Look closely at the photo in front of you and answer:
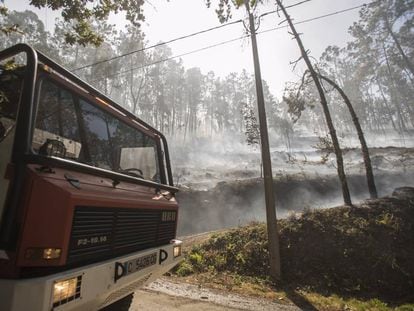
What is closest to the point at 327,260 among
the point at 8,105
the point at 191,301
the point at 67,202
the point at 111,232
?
the point at 191,301

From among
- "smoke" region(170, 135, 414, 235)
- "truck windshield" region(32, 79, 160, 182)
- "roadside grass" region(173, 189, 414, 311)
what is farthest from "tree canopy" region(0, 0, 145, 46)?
"smoke" region(170, 135, 414, 235)

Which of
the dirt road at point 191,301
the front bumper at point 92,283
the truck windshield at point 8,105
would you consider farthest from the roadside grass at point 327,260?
the truck windshield at point 8,105

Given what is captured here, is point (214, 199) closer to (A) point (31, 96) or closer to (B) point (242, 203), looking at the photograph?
(B) point (242, 203)

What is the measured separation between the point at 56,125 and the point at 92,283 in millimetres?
1774

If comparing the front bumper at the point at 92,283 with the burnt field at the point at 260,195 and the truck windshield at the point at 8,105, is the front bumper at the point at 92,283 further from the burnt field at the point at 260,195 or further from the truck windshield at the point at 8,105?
the burnt field at the point at 260,195

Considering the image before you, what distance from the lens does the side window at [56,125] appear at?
127 inches

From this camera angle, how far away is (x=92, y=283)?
2.90m

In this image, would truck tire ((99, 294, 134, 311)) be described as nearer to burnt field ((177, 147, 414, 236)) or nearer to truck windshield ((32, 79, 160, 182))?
truck windshield ((32, 79, 160, 182))

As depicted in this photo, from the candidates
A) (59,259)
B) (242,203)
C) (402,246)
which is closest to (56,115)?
(59,259)

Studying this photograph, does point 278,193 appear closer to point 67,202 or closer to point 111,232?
point 111,232

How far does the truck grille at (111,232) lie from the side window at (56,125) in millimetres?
806

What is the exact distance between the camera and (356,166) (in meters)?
31.8

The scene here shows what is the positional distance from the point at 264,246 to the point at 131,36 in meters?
38.1

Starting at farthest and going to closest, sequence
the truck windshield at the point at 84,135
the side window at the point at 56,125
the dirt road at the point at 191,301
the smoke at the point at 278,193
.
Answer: the smoke at the point at 278,193 → the dirt road at the point at 191,301 → the truck windshield at the point at 84,135 → the side window at the point at 56,125
